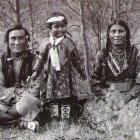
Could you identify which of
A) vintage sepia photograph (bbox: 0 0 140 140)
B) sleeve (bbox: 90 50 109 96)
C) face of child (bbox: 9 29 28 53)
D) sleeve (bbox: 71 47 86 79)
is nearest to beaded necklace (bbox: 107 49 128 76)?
vintage sepia photograph (bbox: 0 0 140 140)

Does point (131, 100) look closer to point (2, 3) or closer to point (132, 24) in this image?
point (132, 24)

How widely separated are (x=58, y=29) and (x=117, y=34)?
0.74 meters

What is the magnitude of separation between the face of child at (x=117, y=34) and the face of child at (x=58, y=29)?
61cm

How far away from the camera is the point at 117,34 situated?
4969mm

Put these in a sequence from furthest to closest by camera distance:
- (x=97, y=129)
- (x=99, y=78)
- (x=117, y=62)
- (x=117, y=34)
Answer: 1. (x=99, y=78)
2. (x=117, y=62)
3. (x=117, y=34)
4. (x=97, y=129)

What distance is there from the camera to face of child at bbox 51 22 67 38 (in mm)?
4880

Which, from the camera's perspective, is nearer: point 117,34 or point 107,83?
point 117,34

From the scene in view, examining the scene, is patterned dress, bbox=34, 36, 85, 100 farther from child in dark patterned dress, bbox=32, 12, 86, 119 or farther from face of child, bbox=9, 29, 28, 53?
face of child, bbox=9, 29, 28, 53

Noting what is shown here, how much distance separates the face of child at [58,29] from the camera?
16.0 ft

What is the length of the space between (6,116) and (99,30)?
2101 mm

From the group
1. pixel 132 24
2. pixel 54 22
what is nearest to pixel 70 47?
pixel 54 22

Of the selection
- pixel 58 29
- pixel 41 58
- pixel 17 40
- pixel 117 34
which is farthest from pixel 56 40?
pixel 117 34

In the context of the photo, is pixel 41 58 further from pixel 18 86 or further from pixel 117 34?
pixel 117 34

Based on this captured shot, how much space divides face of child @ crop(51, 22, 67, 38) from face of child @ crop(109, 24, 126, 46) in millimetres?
615
